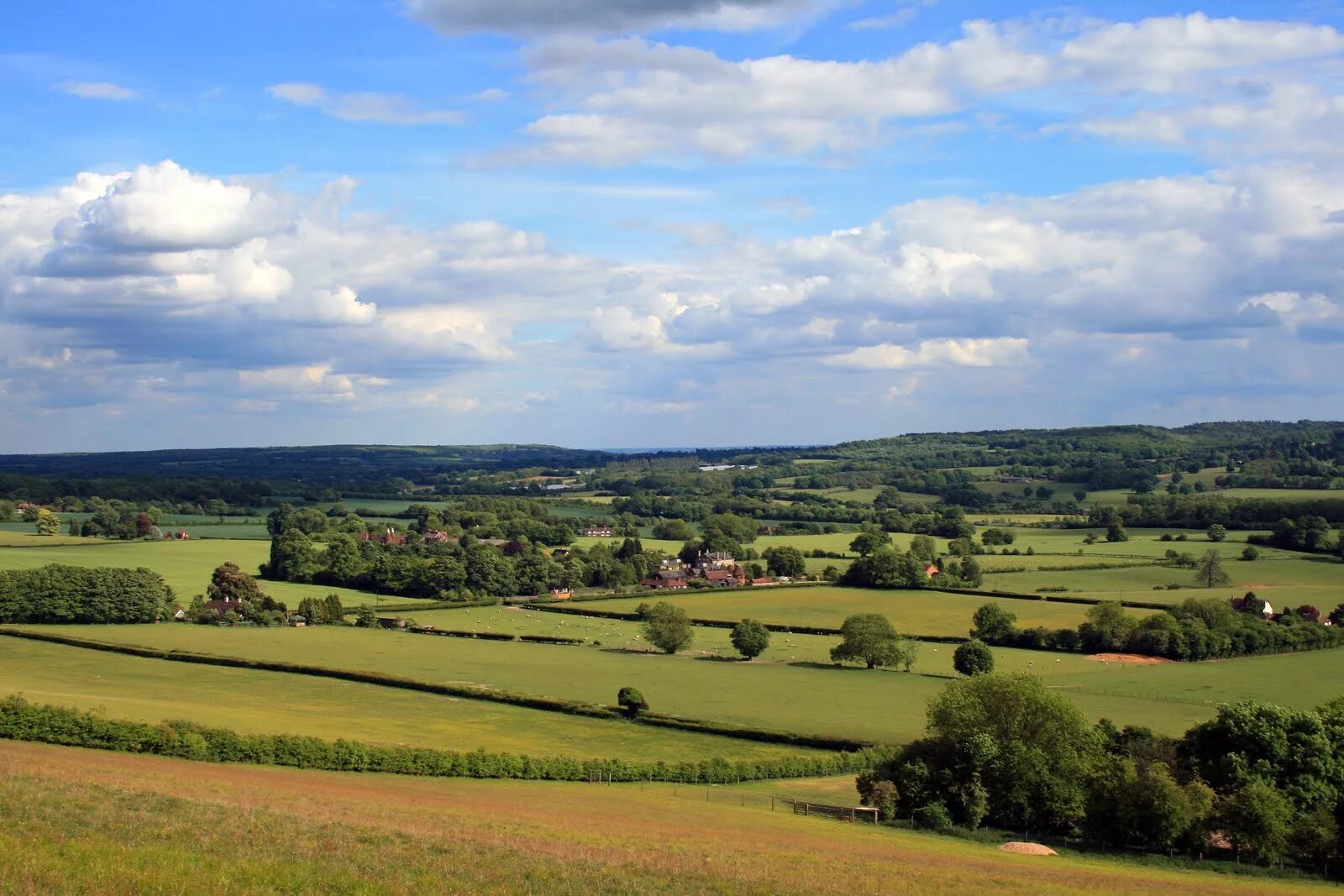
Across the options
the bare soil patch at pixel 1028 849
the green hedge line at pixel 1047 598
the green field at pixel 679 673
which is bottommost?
the green field at pixel 679 673

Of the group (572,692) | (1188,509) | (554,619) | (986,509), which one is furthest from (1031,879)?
(986,509)

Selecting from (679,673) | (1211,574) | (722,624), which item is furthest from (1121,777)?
(1211,574)

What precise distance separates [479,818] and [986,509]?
168777mm

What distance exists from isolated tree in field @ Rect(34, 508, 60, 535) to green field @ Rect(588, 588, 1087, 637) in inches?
2959

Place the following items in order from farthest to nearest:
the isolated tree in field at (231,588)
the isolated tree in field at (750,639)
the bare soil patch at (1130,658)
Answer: the isolated tree in field at (231,588) < the isolated tree in field at (750,639) < the bare soil patch at (1130,658)

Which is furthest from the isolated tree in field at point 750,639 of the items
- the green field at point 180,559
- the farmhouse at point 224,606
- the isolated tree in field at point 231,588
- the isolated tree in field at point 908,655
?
the isolated tree in field at point 231,588

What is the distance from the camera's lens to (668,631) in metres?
77.1

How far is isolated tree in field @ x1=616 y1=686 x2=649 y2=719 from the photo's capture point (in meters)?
55.5

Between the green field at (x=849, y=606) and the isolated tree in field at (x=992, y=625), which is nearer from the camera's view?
the isolated tree in field at (x=992, y=625)

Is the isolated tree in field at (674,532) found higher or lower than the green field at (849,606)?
higher

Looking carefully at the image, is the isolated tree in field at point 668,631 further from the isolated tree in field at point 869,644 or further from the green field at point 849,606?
the green field at point 849,606

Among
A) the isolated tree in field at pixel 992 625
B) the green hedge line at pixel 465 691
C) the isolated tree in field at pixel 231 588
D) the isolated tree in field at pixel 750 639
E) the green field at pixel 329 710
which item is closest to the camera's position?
the green field at pixel 329 710

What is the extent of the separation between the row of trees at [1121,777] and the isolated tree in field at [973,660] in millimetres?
23606

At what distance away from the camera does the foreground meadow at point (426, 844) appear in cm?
2034
